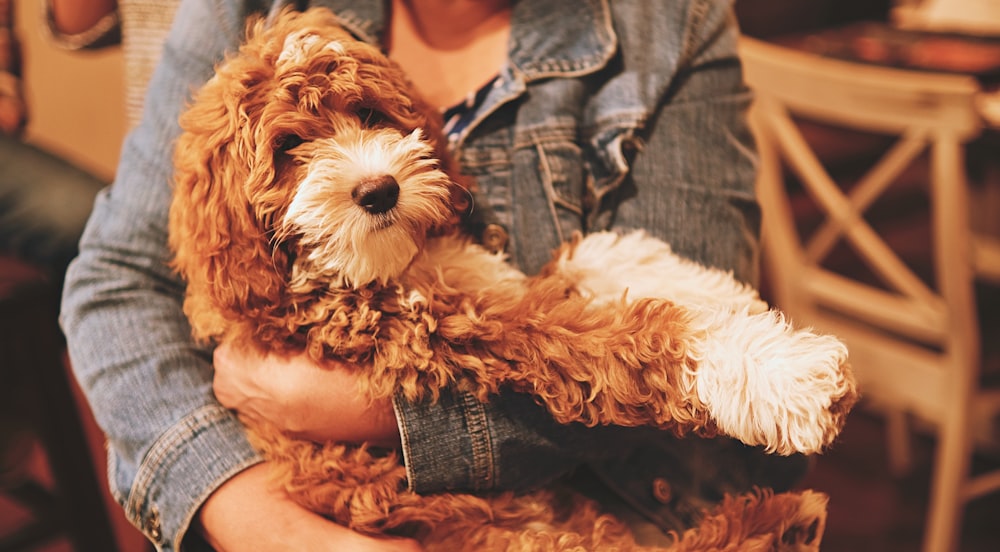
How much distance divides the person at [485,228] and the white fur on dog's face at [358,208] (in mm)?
153

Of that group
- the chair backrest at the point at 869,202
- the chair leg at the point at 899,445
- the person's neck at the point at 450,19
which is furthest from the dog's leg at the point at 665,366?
the chair leg at the point at 899,445

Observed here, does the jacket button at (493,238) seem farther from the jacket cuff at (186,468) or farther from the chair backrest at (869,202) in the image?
the chair backrest at (869,202)

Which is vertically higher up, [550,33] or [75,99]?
[550,33]

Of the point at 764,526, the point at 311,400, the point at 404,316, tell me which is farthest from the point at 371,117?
the point at 764,526

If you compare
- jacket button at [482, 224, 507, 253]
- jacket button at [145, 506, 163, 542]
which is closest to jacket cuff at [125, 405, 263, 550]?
jacket button at [145, 506, 163, 542]

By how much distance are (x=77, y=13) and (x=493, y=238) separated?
4.19 feet

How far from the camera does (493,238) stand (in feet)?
4.22

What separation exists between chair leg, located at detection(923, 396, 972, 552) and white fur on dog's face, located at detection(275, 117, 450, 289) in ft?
5.64

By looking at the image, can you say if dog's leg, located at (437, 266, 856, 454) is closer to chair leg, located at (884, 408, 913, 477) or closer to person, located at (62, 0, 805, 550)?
person, located at (62, 0, 805, 550)

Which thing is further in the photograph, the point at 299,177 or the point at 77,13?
the point at 77,13

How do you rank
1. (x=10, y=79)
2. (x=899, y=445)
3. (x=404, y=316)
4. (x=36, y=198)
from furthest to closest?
(x=899, y=445) → (x=10, y=79) → (x=36, y=198) → (x=404, y=316)

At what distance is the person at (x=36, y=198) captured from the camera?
2014mm

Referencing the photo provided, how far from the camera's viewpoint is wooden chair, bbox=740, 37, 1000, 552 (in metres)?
1.93

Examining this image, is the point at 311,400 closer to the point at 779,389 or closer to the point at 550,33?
the point at 779,389
